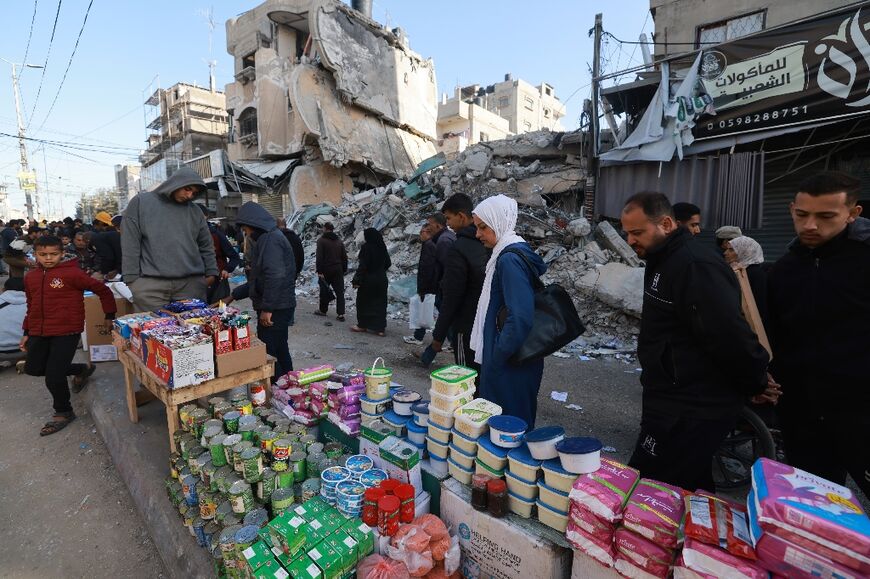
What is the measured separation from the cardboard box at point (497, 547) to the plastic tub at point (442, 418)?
268 mm

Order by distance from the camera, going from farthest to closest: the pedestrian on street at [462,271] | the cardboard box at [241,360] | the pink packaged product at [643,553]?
the pedestrian on street at [462,271] → the cardboard box at [241,360] → the pink packaged product at [643,553]

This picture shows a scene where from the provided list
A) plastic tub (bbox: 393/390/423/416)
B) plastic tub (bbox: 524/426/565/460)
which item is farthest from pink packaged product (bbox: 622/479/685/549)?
plastic tub (bbox: 393/390/423/416)

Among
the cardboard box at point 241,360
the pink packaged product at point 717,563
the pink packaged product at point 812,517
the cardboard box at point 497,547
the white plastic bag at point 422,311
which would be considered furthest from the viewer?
the white plastic bag at point 422,311

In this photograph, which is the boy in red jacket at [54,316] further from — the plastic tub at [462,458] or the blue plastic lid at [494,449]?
the blue plastic lid at [494,449]

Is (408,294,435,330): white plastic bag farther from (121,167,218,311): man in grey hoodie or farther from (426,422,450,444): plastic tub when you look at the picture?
(426,422,450,444): plastic tub

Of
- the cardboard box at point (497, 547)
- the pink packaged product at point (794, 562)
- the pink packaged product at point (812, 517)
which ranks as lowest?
the cardboard box at point (497, 547)

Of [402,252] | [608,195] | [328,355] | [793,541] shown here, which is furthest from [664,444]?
[402,252]

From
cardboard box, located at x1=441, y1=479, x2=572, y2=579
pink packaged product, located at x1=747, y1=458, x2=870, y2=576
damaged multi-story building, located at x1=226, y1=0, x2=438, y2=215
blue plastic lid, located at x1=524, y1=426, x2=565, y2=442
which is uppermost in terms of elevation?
damaged multi-story building, located at x1=226, y1=0, x2=438, y2=215

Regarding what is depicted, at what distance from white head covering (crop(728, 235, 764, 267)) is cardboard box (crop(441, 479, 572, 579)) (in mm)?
2309

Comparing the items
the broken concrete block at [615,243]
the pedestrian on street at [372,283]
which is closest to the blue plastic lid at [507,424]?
the pedestrian on street at [372,283]

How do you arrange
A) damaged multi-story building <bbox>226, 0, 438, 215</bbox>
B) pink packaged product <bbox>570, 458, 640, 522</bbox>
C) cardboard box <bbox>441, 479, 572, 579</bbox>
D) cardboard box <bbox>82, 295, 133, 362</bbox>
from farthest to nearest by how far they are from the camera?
damaged multi-story building <bbox>226, 0, 438, 215</bbox>
cardboard box <bbox>82, 295, 133, 362</bbox>
cardboard box <bbox>441, 479, 572, 579</bbox>
pink packaged product <bbox>570, 458, 640, 522</bbox>

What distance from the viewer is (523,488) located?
177 centimetres

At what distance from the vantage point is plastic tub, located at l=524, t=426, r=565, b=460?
69.2 inches

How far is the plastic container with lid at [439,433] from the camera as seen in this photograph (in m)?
2.09
